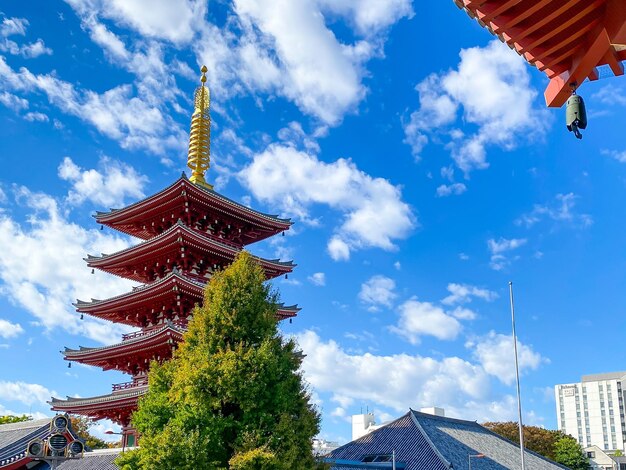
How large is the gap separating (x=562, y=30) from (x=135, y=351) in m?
26.8

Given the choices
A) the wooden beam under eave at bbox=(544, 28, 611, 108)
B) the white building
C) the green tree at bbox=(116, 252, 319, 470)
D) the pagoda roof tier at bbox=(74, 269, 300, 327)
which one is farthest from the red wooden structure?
the white building

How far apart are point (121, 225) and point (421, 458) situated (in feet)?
66.3

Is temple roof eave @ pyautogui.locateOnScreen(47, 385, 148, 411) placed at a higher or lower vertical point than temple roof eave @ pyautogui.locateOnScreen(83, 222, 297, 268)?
lower

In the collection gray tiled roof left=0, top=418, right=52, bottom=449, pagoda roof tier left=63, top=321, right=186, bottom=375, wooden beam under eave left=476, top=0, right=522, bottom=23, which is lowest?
gray tiled roof left=0, top=418, right=52, bottom=449

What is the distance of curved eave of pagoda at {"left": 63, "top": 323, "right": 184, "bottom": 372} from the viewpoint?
27.4 meters

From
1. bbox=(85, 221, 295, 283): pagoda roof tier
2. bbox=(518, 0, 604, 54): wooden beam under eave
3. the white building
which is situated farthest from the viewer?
the white building

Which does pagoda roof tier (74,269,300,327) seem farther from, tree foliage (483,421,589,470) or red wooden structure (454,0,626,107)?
tree foliage (483,421,589,470)

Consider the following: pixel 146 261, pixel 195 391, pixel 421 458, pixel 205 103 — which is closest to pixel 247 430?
pixel 195 391

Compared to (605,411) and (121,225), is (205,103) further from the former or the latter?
(605,411)

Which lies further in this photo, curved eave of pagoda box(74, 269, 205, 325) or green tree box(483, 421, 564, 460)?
green tree box(483, 421, 564, 460)

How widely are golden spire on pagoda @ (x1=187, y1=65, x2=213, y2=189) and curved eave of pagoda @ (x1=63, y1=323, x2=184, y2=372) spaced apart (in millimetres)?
9405

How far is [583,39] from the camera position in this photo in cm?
602

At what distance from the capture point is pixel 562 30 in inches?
232

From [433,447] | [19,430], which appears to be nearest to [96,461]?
[19,430]
